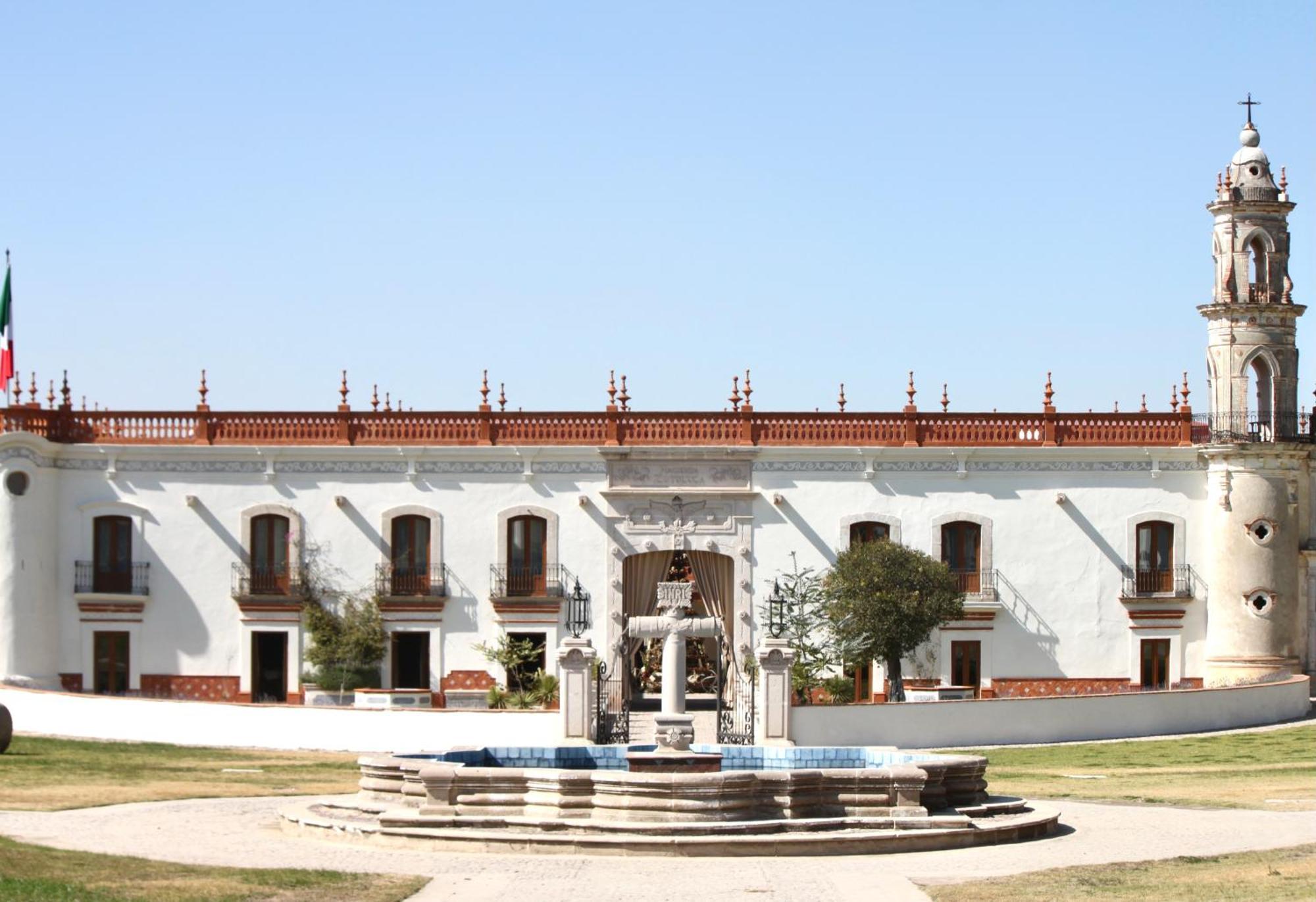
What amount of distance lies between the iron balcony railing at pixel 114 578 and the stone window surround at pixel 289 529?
6.28ft

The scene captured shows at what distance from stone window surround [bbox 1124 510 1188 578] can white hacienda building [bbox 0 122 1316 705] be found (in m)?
0.05

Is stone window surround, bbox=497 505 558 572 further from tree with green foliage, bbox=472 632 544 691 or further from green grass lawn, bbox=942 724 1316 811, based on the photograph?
green grass lawn, bbox=942 724 1316 811

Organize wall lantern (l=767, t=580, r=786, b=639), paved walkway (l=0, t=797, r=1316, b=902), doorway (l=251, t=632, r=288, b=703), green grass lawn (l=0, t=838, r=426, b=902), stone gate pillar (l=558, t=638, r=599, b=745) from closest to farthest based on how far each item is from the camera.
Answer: green grass lawn (l=0, t=838, r=426, b=902) → paved walkway (l=0, t=797, r=1316, b=902) → stone gate pillar (l=558, t=638, r=599, b=745) → wall lantern (l=767, t=580, r=786, b=639) → doorway (l=251, t=632, r=288, b=703)

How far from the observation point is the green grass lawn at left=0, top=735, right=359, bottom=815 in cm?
2467

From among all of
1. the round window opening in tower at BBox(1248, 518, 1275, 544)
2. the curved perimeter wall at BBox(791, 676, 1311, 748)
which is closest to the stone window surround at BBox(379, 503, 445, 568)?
the curved perimeter wall at BBox(791, 676, 1311, 748)

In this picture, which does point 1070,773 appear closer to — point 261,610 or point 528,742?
point 528,742

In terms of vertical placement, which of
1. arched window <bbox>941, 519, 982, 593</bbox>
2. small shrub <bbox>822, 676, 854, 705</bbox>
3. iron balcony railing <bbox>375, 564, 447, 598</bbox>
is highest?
arched window <bbox>941, 519, 982, 593</bbox>

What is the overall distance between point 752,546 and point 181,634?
11.1m

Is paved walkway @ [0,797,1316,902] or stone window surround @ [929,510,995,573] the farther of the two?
stone window surround @ [929,510,995,573]

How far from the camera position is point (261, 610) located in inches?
1577

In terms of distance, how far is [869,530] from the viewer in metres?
40.4

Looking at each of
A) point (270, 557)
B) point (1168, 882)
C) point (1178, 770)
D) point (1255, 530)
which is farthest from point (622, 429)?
point (1168, 882)

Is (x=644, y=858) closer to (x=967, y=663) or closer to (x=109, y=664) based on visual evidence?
(x=967, y=663)

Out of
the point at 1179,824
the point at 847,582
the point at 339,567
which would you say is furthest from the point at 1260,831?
the point at 339,567
